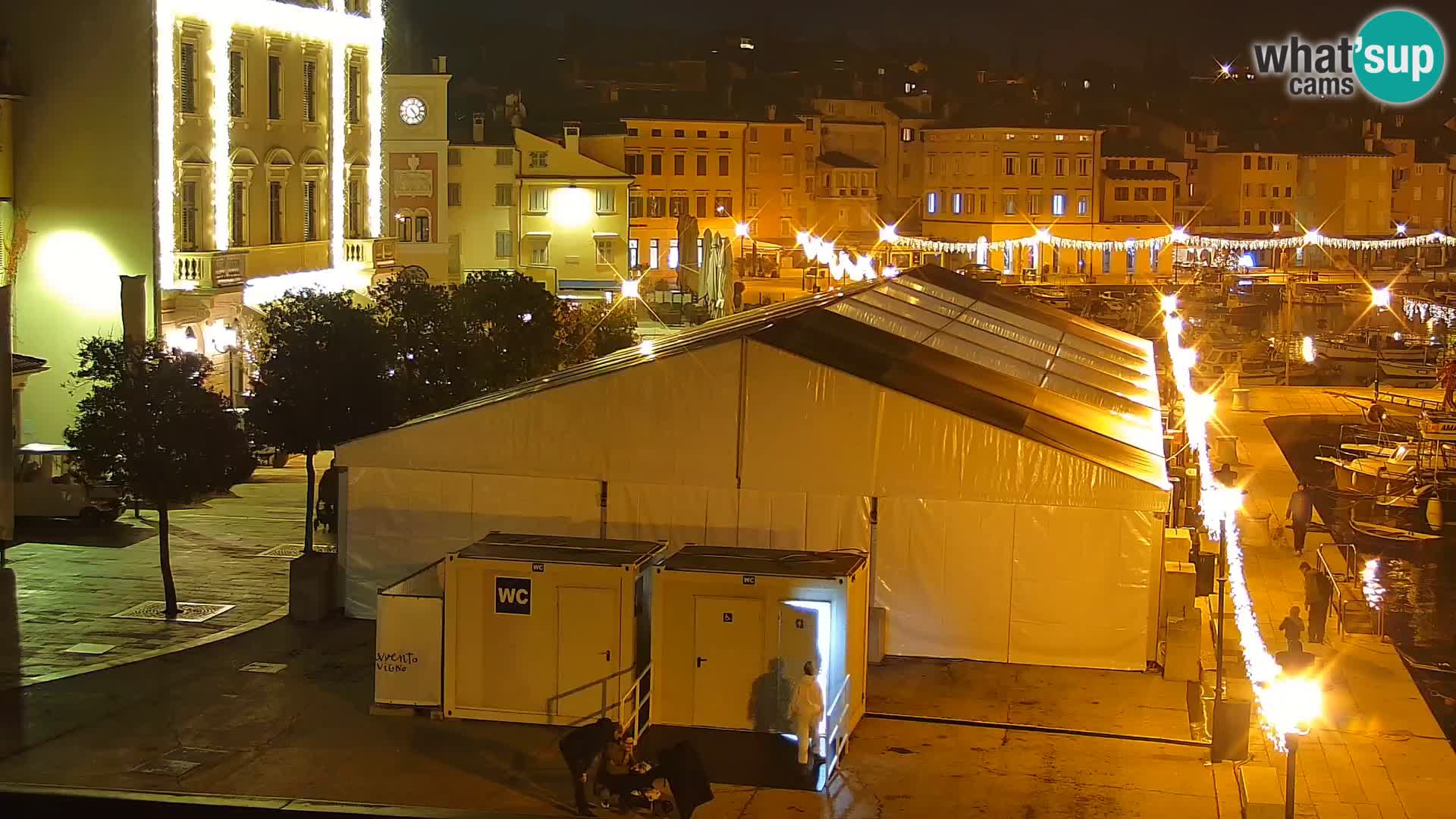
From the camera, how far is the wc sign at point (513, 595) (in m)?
15.9

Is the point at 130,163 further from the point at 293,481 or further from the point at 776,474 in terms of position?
the point at 776,474

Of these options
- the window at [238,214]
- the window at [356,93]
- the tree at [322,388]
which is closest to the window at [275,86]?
the window at [238,214]

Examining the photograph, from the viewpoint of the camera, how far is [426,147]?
6738cm

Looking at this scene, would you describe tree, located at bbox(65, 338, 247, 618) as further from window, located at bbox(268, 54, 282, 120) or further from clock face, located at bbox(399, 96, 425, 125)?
clock face, located at bbox(399, 96, 425, 125)

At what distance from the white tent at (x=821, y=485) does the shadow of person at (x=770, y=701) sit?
3.51 m

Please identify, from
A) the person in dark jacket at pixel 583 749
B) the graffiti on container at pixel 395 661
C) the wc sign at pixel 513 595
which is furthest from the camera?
the graffiti on container at pixel 395 661

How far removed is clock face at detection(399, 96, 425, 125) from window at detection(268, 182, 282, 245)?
993 inches

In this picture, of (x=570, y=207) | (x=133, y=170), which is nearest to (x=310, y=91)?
(x=133, y=170)

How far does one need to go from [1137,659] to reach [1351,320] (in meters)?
79.4

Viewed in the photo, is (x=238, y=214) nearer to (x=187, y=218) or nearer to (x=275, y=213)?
(x=275, y=213)

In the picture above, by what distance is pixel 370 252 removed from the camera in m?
46.9

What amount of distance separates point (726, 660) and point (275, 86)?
29.5 metres

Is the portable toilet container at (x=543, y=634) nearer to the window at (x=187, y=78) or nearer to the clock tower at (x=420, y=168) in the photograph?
the window at (x=187, y=78)

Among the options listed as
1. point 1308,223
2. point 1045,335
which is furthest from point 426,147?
point 1308,223
